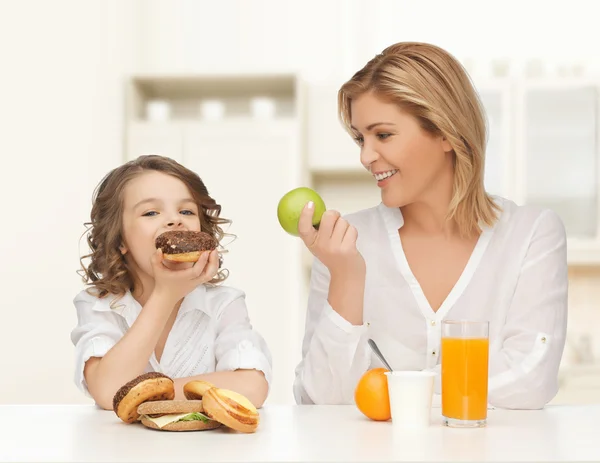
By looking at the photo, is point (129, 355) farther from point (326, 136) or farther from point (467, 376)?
point (326, 136)

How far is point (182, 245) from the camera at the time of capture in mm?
1431

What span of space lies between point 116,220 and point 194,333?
0.30 m

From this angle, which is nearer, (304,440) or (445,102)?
(304,440)

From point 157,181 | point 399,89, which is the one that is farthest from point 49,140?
point 399,89

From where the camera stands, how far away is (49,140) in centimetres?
300

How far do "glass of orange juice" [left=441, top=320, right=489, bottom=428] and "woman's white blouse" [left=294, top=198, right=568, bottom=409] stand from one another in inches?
13.6

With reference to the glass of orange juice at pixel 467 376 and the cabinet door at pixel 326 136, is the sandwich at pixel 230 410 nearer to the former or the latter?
the glass of orange juice at pixel 467 376

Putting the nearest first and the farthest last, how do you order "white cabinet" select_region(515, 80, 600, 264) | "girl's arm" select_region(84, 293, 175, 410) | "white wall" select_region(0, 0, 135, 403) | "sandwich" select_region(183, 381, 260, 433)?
"sandwich" select_region(183, 381, 260, 433)
"girl's arm" select_region(84, 293, 175, 410)
"white wall" select_region(0, 0, 135, 403)
"white cabinet" select_region(515, 80, 600, 264)

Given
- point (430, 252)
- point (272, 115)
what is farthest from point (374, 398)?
point (272, 115)

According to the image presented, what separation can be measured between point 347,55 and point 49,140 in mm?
1807

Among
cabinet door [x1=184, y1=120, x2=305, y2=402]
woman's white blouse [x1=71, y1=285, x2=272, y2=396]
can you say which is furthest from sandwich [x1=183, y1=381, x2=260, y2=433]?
cabinet door [x1=184, y1=120, x2=305, y2=402]

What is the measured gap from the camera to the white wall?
8.74ft

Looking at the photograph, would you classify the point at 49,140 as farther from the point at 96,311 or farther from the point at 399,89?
the point at 399,89

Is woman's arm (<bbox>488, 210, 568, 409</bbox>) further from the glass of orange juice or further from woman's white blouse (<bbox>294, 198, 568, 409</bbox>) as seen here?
the glass of orange juice
